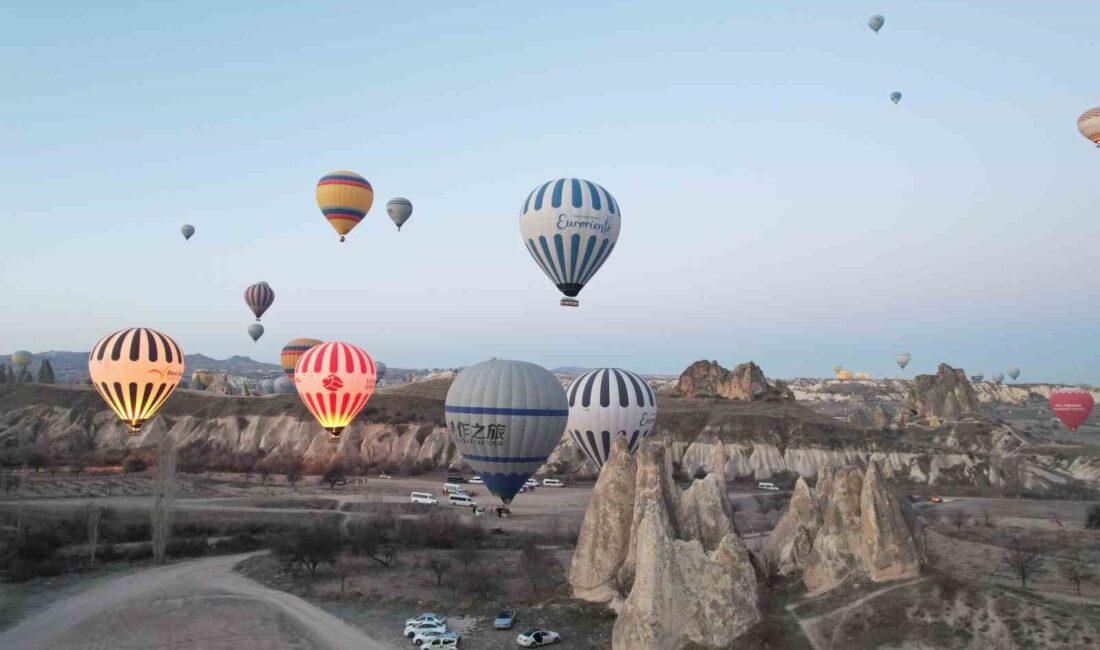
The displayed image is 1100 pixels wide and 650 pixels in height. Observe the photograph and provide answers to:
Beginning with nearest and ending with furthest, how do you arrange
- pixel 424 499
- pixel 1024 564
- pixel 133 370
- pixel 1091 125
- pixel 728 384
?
pixel 1024 564, pixel 133 370, pixel 1091 125, pixel 424 499, pixel 728 384

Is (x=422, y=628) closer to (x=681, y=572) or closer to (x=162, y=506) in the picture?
(x=681, y=572)

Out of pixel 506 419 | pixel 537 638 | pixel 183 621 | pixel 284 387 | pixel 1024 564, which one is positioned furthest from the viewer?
pixel 284 387

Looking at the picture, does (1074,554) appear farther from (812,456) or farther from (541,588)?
(812,456)

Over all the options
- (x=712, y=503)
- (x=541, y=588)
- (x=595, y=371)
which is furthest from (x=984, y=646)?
(x=595, y=371)

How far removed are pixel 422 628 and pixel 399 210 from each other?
129 feet

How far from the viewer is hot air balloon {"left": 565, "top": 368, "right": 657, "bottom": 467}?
112ft

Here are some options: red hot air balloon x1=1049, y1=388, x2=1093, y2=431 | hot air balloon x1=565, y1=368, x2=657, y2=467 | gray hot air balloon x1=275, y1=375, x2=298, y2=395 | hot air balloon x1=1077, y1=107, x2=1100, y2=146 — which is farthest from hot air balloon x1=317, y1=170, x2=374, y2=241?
red hot air balloon x1=1049, y1=388, x2=1093, y2=431

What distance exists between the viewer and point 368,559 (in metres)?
38.8

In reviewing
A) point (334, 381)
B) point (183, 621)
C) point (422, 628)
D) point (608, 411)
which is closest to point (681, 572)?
point (422, 628)

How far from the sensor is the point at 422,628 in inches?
1011

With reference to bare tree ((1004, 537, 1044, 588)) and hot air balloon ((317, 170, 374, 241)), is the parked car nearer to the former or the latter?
bare tree ((1004, 537, 1044, 588))

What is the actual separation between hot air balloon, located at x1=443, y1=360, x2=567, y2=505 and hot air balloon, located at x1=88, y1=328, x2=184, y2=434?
67.0 feet

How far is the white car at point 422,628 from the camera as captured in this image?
2546cm

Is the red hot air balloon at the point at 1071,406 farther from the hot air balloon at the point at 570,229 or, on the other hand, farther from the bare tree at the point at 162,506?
the bare tree at the point at 162,506
